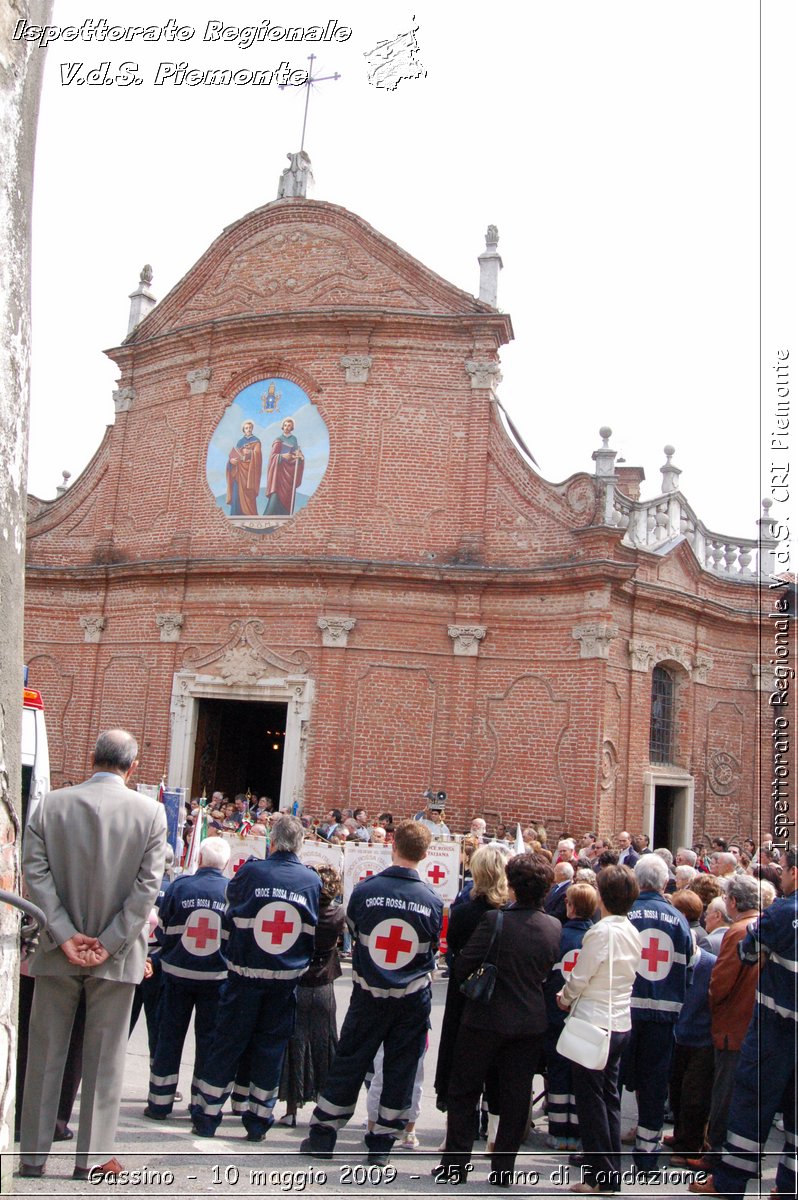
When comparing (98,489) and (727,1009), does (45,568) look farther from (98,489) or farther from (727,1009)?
(727,1009)

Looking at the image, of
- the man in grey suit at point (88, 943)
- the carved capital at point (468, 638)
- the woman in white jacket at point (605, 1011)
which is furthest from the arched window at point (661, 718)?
the man in grey suit at point (88, 943)

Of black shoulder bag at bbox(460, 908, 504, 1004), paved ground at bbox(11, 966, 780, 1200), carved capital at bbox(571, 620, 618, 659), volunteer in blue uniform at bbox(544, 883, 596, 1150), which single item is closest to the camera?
paved ground at bbox(11, 966, 780, 1200)

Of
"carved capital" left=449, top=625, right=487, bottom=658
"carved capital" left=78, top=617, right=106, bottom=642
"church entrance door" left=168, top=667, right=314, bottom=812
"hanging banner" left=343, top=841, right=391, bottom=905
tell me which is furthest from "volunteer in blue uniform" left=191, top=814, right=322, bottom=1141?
"carved capital" left=78, top=617, right=106, bottom=642

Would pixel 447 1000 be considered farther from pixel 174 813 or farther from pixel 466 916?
pixel 174 813

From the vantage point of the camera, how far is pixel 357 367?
1802 cm

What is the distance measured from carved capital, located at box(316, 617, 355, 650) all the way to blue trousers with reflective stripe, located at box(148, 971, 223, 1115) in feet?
36.5

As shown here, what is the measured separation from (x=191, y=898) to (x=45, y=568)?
15.8 m

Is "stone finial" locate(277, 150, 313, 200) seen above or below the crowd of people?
above

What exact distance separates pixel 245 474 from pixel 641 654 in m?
7.88

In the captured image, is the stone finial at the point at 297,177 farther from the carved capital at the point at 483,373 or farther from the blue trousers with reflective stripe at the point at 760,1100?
the blue trousers with reflective stripe at the point at 760,1100

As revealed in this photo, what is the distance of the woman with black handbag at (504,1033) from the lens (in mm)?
5113

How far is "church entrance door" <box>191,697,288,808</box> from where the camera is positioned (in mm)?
18781

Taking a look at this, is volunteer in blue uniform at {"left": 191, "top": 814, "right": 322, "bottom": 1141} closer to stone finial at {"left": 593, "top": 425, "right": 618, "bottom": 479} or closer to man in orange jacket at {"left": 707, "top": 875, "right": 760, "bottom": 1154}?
man in orange jacket at {"left": 707, "top": 875, "right": 760, "bottom": 1154}

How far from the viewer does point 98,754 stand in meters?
4.68
